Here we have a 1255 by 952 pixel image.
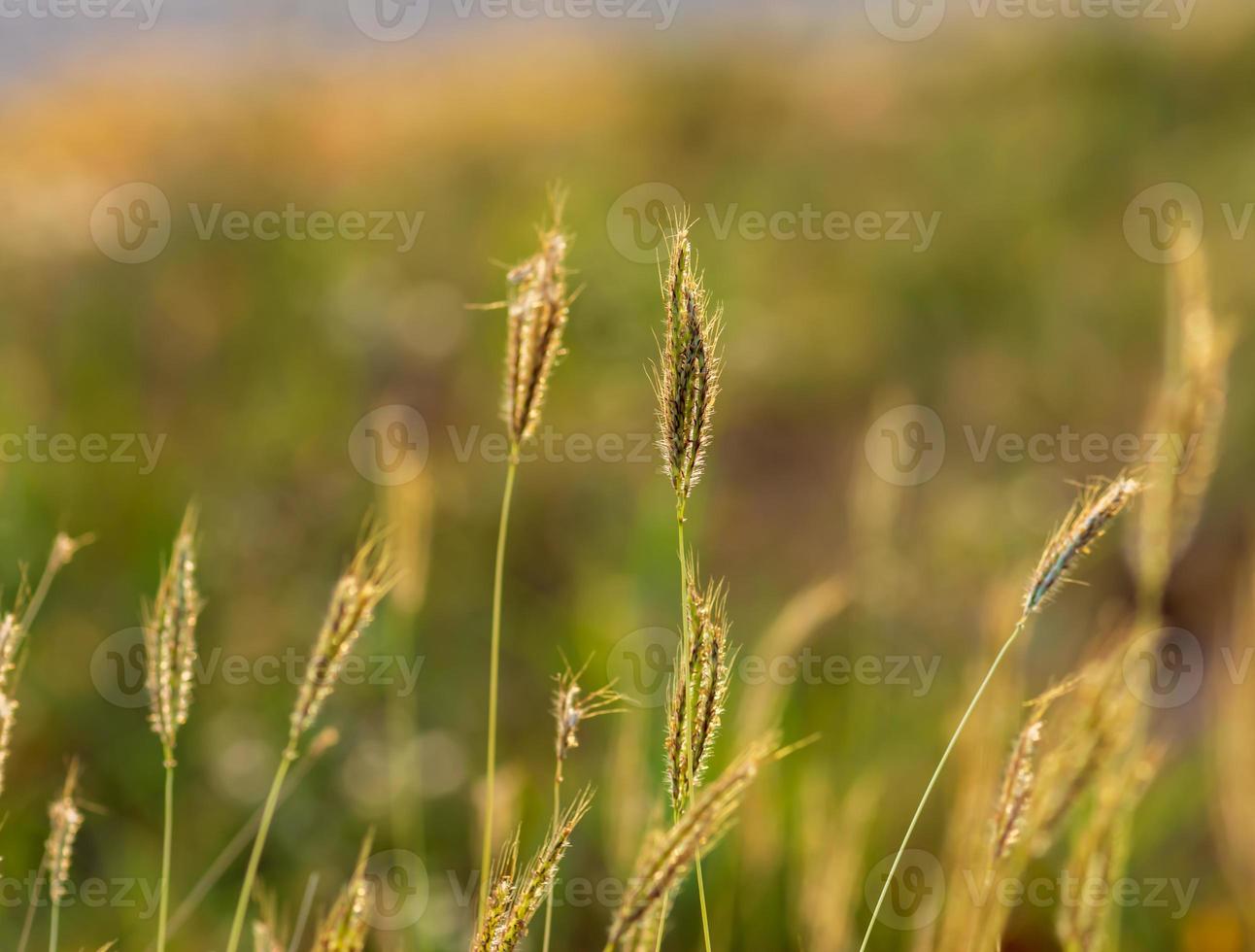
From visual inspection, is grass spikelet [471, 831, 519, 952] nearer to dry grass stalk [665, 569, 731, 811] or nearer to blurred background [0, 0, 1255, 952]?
dry grass stalk [665, 569, 731, 811]

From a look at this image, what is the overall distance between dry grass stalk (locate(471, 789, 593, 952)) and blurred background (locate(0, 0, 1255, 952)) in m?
0.60

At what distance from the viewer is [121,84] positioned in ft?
25.4

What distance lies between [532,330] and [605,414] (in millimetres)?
3602

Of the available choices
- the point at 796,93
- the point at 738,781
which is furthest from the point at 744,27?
the point at 738,781

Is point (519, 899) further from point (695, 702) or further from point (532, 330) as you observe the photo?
point (532, 330)

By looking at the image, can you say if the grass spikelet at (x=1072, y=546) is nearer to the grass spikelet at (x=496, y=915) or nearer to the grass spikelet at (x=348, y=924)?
the grass spikelet at (x=496, y=915)

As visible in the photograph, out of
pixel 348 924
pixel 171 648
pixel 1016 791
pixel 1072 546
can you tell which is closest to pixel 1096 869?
pixel 1016 791

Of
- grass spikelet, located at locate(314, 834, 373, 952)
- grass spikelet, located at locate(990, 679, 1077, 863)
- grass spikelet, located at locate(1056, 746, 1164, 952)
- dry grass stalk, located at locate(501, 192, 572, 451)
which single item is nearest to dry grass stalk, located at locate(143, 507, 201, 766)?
grass spikelet, located at locate(314, 834, 373, 952)

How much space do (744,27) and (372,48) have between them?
276 centimetres

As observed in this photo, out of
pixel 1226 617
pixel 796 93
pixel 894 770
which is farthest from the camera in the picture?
pixel 796 93

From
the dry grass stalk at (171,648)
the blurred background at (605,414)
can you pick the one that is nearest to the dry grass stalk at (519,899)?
the dry grass stalk at (171,648)

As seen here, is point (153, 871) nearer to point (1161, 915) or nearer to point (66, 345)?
point (1161, 915)

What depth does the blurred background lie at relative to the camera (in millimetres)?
2658

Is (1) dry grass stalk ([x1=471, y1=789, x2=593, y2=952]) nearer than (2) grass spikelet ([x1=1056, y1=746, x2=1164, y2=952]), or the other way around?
(1) dry grass stalk ([x1=471, y1=789, x2=593, y2=952])
